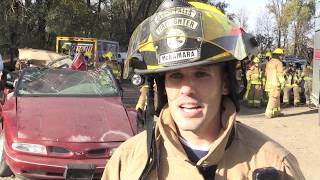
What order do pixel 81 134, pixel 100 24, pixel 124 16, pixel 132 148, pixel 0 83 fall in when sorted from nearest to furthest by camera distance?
pixel 132 148
pixel 81 134
pixel 0 83
pixel 100 24
pixel 124 16

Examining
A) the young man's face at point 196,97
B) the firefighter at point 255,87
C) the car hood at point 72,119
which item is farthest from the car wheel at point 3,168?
the firefighter at point 255,87

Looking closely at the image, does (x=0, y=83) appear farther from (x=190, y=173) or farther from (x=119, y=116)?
(x=190, y=173)

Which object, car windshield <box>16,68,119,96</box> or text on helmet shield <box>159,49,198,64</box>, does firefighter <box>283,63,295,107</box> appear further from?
text on helmet shield <box>159,49,198,64</box>

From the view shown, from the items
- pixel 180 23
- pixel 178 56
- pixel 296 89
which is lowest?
pixel 296 89

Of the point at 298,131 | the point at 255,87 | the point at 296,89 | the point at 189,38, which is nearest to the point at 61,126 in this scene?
the point at 189,38

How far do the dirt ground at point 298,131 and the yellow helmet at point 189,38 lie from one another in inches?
243

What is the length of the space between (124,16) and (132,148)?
3992 centimetres

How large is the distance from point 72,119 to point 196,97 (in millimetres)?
5395

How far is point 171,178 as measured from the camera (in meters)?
1.94

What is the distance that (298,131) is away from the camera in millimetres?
12359

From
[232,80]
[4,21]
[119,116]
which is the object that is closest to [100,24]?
[4,21]

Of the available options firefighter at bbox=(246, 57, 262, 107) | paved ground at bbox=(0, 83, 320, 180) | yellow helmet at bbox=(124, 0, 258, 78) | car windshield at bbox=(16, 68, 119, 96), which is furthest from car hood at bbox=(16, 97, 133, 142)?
firefighter at bbox=(246, 57, 262, 107)

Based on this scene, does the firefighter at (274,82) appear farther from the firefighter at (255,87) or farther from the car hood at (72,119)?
the car hood at (72,119)

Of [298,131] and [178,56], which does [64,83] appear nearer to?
[298,131]
